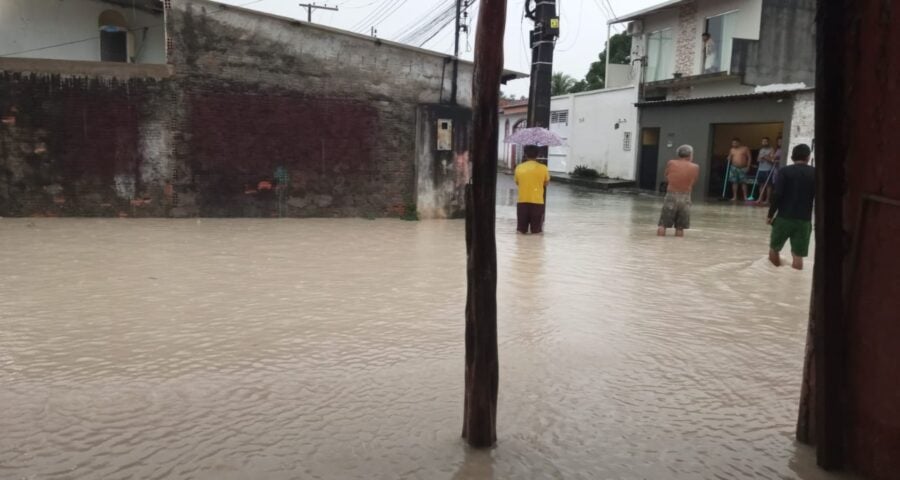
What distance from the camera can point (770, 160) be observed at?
62.8 ft

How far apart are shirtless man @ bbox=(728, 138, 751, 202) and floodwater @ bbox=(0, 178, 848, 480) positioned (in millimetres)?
12020

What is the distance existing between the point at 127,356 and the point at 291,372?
1181 mm

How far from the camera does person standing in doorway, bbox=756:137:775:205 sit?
19047mm

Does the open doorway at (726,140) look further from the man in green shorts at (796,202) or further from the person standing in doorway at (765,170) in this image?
the man in green shorts at (796,202)

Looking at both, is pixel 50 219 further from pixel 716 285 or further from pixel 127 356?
pixel 716 285

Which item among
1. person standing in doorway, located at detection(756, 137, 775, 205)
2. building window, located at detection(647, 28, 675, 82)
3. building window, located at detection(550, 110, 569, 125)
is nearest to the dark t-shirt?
person standing in doorway, located at detection(756, 137, 775, 205)

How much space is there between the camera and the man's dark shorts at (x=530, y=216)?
1156 cm

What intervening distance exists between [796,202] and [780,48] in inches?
698

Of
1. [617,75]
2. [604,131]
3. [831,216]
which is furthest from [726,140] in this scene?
[831,216]

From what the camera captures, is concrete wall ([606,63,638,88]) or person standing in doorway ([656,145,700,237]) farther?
A: concrete wall ([606,63,638,88])

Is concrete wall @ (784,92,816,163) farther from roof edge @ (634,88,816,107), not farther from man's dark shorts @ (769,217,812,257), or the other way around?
man's dark shorts @ (769,217,812,257)

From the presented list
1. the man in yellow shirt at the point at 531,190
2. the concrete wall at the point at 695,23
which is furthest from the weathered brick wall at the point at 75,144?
the concrete wall at the point at 695,23

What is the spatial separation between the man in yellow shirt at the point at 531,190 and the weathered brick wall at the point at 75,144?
6445 mm

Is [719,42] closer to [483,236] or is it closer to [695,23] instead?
[695,23]
